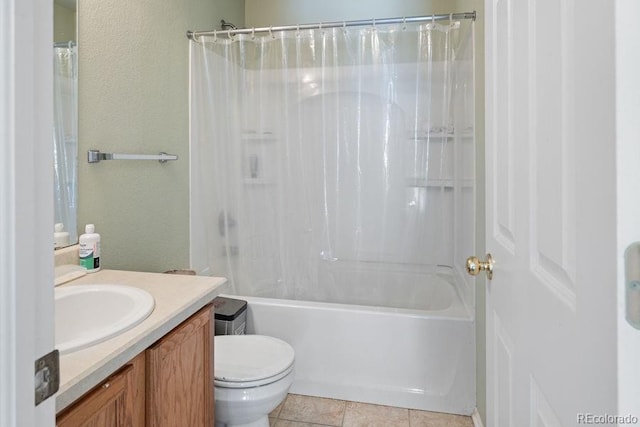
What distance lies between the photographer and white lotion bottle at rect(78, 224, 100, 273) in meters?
1.35

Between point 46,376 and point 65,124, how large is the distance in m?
1.27

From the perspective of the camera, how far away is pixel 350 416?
5.86ft

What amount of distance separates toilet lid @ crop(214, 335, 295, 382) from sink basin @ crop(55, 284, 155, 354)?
1.63ft

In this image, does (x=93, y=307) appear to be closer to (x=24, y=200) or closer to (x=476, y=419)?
(x=24, y=200)

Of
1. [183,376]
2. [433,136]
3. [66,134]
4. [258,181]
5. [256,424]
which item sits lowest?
[256,424]

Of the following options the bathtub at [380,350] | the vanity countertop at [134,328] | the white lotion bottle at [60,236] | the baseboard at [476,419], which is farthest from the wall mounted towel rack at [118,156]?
the baseboard at [476,419]

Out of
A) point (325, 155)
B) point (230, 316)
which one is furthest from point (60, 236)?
point (325, 155)

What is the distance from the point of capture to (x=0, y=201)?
1.21 ft

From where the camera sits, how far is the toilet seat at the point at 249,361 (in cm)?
135

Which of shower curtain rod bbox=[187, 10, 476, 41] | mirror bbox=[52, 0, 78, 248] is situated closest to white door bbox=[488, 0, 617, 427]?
shower curtain rod bbox=[187, 10, 476, 41]

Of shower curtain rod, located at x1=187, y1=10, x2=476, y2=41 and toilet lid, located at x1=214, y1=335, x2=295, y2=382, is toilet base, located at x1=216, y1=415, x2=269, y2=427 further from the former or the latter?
shower curtain rod, located at x1=187, y1=10, x2=476, y2=41

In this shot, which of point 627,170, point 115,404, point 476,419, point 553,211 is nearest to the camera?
point 627,170

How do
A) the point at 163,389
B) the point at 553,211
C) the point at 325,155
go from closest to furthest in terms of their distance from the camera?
1. the point at 553,211
2. the point at 163,389
3. the point at 325,155

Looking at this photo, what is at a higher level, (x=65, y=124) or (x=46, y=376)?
(x=65, y=124)
